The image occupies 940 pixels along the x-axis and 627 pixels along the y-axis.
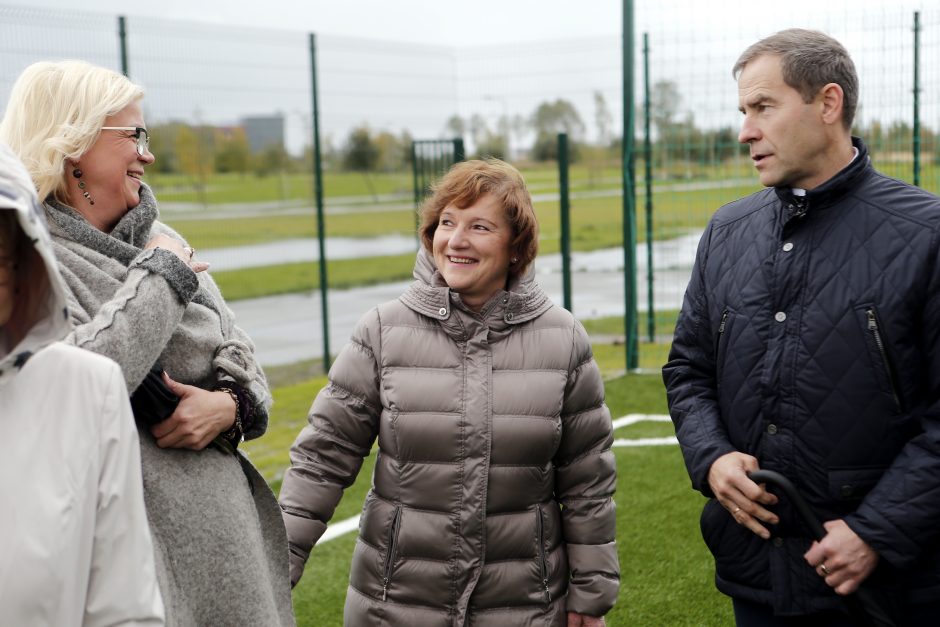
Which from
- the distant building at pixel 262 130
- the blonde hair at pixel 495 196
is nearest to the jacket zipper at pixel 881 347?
the blonde hair at pixel 495 196

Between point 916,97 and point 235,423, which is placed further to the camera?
point 916,97

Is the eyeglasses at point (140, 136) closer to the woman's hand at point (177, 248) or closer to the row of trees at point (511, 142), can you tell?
the woman's hand at point (177, 248)

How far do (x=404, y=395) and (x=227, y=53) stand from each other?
20.9ft

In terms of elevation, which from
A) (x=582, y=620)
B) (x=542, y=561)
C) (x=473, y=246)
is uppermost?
(x=473, y=246)

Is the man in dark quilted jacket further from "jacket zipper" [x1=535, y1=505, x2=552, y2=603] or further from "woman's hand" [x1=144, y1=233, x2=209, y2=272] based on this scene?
"woman's hand" [x1=144, y1=233, x2=209, y2=272]

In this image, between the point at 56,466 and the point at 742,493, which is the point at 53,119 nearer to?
the point at 56,466

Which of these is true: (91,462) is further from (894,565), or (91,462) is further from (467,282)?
(894,565)

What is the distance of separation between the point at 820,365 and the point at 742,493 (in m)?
0.33

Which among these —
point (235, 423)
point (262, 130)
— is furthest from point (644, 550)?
point (262, 130)

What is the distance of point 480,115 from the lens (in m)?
9.92

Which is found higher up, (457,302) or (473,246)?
(473,246)

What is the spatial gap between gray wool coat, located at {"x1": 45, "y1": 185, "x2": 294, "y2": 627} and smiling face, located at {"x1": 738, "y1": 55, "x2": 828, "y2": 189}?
1.24 metres

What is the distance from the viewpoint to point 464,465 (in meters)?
2.64

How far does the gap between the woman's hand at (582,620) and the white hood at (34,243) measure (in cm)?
154
